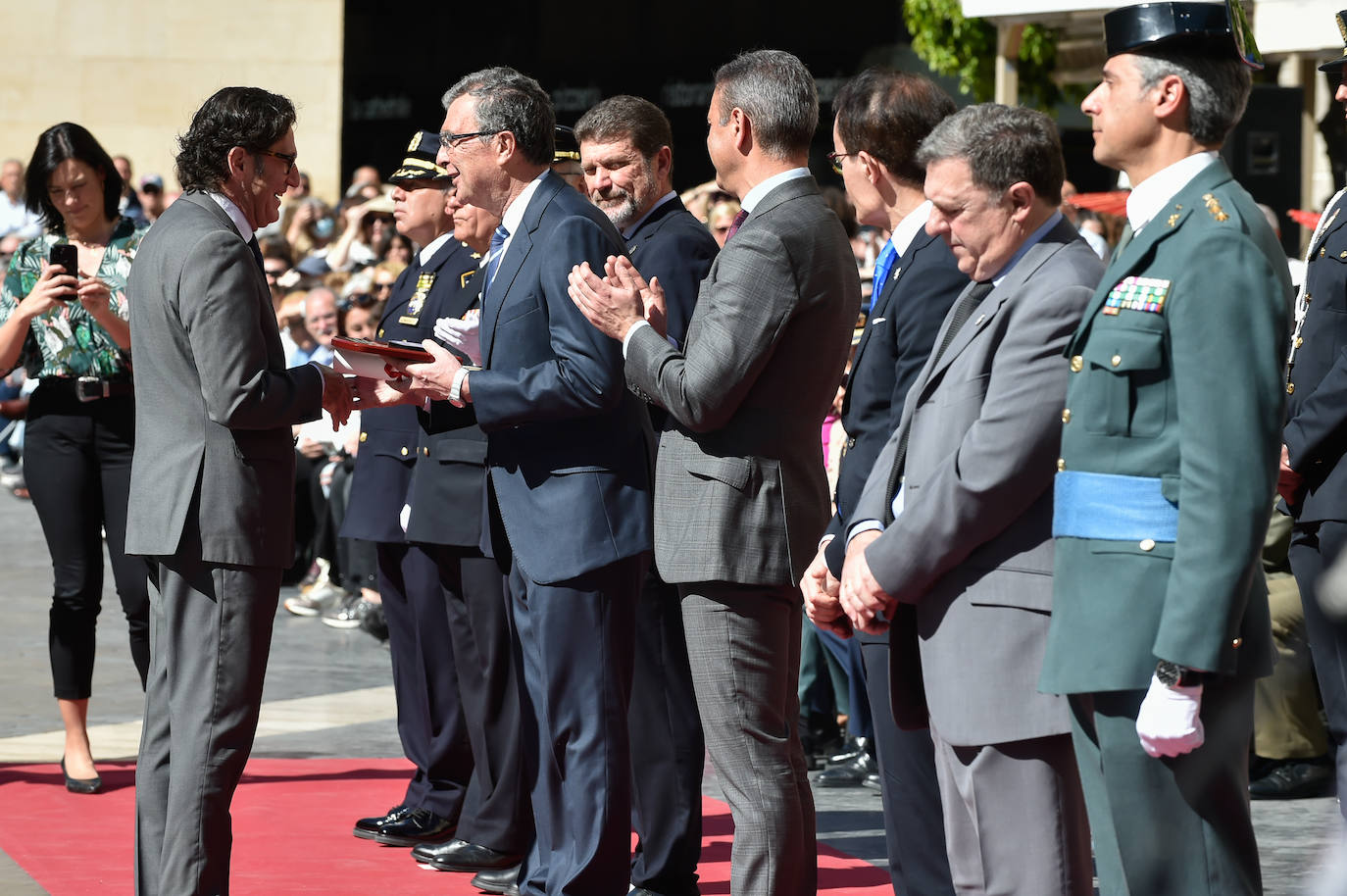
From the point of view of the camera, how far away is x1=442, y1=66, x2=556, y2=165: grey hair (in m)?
4.69

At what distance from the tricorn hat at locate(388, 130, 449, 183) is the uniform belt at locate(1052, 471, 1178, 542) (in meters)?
3.41

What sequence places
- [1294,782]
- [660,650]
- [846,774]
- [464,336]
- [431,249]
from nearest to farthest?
[464,336], [660,650], [431,249], [1294,782], [846,774]

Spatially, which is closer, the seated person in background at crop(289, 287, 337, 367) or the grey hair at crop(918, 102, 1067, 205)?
the grey hair at crop(918, 102, 1067, 205)

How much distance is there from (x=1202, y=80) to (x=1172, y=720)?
110cm

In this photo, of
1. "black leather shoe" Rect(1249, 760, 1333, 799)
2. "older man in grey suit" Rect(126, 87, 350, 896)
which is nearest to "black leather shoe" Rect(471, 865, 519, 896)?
"older man in grey suit" Rect(126, 87, 350, 896)

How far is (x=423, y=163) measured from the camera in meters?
6.14

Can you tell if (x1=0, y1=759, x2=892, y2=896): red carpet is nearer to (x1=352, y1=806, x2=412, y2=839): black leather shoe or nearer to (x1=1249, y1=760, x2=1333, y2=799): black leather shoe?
(x1=352, y1=806, x2=412, y2=839): black leather shoe

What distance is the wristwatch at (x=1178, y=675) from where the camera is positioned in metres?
2.92

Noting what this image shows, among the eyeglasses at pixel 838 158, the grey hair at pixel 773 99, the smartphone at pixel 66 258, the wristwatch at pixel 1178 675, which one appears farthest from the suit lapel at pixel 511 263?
the wristwatch at pixel 1178 675

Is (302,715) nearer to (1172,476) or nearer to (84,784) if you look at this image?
(84,784)

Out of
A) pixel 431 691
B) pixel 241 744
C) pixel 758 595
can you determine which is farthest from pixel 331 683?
pixel 758 595

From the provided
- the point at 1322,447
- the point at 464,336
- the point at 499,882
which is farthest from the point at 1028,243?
the point at 499,882

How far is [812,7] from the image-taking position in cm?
2473

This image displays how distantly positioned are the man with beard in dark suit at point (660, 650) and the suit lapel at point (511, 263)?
0.46 m
